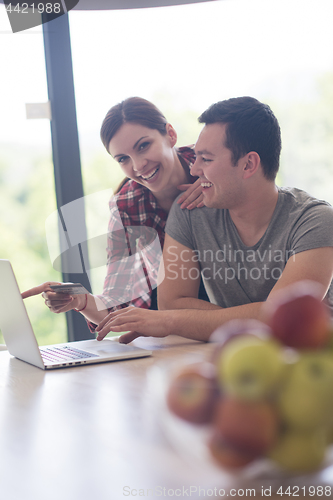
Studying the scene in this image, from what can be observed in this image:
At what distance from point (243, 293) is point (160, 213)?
508mm

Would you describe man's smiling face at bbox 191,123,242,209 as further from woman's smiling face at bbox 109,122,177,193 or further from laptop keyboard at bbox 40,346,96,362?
laptop keyboard at bbox 40,346,96,362

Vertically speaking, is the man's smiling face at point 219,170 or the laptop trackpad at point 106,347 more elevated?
the man's smiling face at point 219,170

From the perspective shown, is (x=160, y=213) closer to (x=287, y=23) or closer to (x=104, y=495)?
(x=104, y=495)

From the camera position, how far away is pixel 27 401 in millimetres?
776

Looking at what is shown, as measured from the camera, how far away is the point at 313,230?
4.40 feet

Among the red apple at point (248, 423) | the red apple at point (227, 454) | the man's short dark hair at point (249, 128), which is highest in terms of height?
the man's short dark hair at point (249, 128)

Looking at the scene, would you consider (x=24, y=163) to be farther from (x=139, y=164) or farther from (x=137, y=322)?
(x=137, y=322)

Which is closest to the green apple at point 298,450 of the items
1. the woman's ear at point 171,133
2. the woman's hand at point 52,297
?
the woman's hand at point 52,297

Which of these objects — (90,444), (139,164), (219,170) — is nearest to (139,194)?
(139,164)

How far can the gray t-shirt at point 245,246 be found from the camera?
1.37 m

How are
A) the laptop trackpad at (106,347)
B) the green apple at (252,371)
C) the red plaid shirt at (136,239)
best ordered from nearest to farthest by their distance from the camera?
the green apple at (252,371)
the laptop trackpad at (106,347)
the red plaid shirt at (136,239)

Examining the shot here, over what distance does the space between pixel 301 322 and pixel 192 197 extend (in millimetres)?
1307

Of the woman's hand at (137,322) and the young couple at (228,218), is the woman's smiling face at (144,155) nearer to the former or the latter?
the young couple at (228,218)

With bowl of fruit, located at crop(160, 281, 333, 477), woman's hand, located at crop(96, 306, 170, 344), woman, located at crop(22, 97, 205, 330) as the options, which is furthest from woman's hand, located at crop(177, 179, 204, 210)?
bowl of fruit, located at crop(160, 281, 333, 477)
